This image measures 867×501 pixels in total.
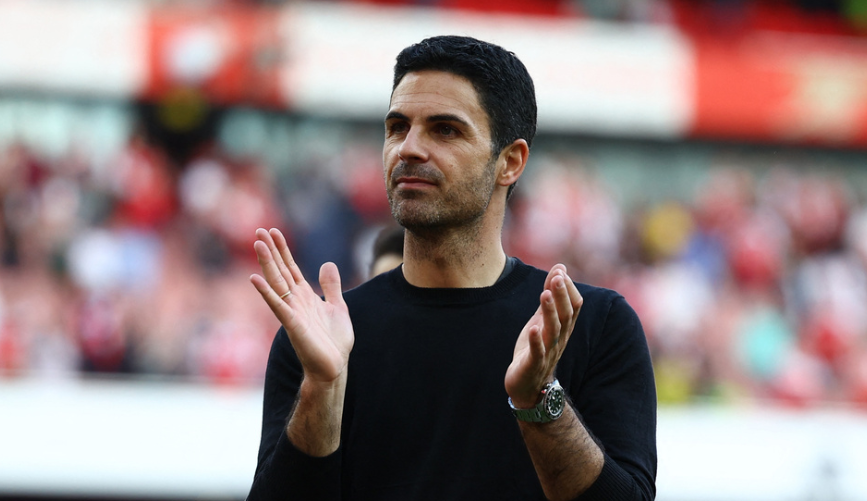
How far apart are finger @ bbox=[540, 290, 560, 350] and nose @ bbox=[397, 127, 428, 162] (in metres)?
0.52

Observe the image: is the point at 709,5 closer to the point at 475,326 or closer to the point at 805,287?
the point at 805,287

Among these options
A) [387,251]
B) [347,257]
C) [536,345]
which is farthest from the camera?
[347,257]

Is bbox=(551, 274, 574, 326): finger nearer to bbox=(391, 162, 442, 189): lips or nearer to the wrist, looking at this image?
the wrist

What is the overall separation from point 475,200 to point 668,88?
10.9m

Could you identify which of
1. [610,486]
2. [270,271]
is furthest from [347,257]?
[610,486]

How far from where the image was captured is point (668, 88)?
13109 millimetres

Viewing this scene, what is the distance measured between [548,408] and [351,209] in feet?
29.4

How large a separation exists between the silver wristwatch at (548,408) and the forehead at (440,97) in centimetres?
69

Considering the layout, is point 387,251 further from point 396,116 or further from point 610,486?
point 610,486

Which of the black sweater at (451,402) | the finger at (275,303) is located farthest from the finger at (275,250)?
the black sweater at (451,402)

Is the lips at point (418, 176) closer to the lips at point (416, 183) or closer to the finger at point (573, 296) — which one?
the lips at point (416, 183)

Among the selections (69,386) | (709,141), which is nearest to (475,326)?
(69,386)

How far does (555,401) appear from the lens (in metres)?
2.35

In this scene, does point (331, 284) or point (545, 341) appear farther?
point (331, 284)
